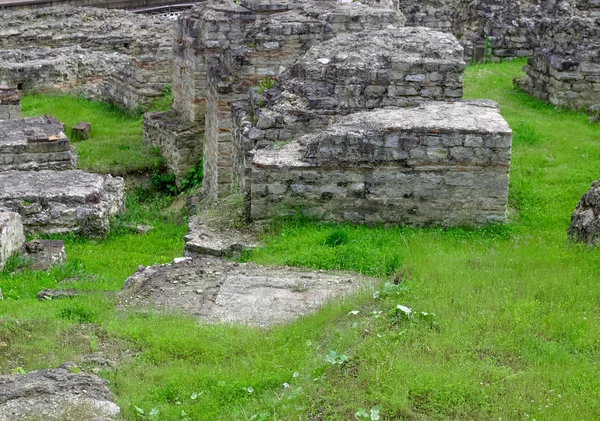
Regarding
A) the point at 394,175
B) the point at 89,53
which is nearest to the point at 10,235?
the point at 394,175

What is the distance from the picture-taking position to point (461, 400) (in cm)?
526

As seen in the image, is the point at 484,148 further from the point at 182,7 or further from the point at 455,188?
the point at 182,7

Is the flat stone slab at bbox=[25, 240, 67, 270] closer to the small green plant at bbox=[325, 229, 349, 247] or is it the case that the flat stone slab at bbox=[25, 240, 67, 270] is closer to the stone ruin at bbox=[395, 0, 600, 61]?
the small green plant at bbox=[325, 229, 349, 247]

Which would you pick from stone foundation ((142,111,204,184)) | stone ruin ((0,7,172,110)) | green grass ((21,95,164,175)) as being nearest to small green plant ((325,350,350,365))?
stone foundation ((142,111,204,184))

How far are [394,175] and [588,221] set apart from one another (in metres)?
1.88

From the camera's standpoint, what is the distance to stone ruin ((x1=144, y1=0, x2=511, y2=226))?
8.84m

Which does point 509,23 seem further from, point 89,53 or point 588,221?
point 588,221

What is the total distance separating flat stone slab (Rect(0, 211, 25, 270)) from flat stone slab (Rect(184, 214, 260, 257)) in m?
1.96

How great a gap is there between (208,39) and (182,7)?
1418 cm

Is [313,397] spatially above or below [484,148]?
below

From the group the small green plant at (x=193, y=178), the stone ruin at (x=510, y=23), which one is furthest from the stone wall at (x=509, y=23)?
the small green plant at (x=193, y=178)

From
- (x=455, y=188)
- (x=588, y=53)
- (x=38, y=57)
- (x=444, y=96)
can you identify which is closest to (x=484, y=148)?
(x=455, y=188)

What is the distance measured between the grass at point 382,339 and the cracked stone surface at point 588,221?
0.22m

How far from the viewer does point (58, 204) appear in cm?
1080
